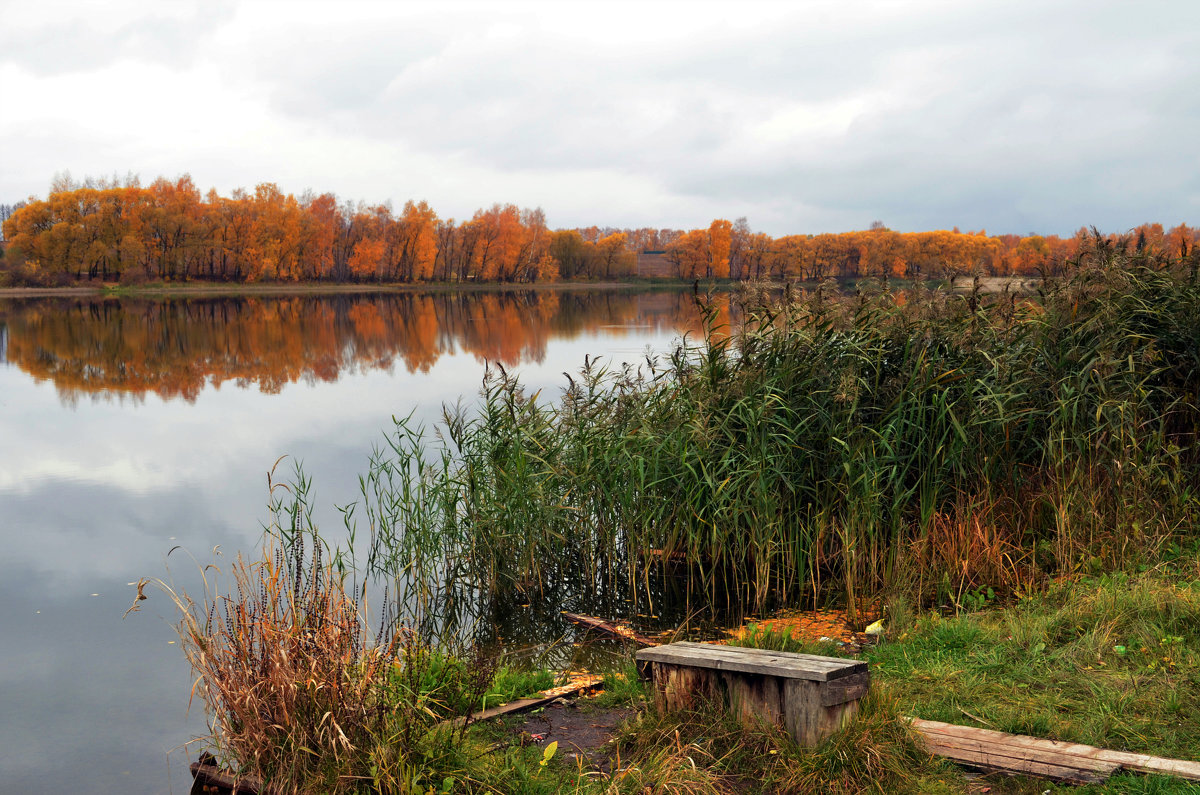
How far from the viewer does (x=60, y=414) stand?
1980 centimetres

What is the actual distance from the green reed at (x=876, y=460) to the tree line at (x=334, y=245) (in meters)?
52.0

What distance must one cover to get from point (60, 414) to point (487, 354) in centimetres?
1290

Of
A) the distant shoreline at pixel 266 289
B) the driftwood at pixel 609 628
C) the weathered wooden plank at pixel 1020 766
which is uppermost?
the distant shoreline at pixel 266 289

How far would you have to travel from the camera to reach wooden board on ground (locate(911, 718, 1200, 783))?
3643mm

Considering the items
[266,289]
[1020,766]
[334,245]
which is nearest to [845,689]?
[1020,766]

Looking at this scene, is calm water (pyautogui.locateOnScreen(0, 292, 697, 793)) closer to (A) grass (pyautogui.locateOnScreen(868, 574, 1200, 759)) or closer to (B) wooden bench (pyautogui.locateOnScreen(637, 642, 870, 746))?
(B) wooden bench (pyautogui.locateOnScreen(637, 642, 870, 746))

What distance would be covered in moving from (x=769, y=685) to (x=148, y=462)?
14.2 meters

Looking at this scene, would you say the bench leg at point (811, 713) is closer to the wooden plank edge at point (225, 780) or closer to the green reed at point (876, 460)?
the wooden plank edge at point (225, 780)

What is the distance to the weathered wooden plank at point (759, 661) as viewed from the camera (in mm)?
3711

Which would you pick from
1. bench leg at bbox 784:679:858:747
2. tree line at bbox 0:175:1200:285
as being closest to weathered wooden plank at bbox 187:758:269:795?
bench leg at bbox 784:679:858:747

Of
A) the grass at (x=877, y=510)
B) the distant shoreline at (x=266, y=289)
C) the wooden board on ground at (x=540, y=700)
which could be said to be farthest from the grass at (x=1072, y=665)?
the distant shoreline at (x=266, y=289)

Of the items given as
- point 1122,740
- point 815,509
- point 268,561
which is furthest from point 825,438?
point 268,561

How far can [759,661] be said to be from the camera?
153 inches

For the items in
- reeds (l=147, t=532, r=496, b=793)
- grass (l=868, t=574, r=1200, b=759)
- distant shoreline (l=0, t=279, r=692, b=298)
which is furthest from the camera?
distant shoreline (l=0, t=279, r=692, b=298)
